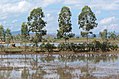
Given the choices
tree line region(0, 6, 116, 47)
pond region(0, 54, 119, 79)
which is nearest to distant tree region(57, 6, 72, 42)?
tree line region(0, 6, 116, 47)

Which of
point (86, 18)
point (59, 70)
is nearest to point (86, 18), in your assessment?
point (86, 18)

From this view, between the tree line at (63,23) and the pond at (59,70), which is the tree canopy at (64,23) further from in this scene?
the pond at (59,70)

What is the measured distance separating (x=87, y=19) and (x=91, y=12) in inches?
76.2

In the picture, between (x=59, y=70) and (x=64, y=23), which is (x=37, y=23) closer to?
(x=64, y=23)

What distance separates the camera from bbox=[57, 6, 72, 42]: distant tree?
73.5 meters

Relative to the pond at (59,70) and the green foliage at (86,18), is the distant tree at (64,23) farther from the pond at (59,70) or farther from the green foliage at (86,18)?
the pond at (59,70)

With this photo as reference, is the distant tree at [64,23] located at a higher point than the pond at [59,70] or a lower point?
higher

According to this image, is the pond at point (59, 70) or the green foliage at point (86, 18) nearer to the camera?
the pond at point (59, 70)

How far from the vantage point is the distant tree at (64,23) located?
2895 inches

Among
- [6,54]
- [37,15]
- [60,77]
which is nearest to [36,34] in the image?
[37,15]

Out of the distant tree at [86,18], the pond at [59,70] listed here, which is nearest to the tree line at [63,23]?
the distant tree at [86,18]

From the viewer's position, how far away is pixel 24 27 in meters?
76.9

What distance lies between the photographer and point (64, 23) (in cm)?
7406

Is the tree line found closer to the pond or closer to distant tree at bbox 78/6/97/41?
distant tree at bbox 78/6/97/41
